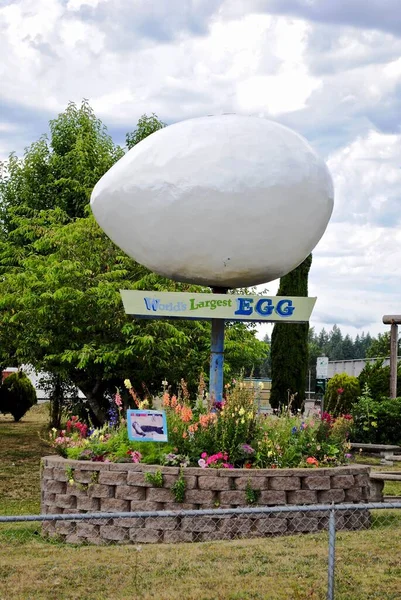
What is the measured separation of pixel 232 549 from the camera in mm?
8336

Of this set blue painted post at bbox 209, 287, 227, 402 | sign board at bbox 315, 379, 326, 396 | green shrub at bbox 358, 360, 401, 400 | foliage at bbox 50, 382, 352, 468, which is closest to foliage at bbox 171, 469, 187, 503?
foliage at bbox 50, 382, 352, 468

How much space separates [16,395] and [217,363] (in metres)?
20.6

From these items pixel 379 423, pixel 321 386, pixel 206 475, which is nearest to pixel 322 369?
pixel 321 386

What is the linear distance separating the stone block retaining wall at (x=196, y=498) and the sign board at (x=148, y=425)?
1.29 feet

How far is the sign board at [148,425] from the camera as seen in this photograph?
1009 cm

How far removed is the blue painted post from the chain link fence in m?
2.27

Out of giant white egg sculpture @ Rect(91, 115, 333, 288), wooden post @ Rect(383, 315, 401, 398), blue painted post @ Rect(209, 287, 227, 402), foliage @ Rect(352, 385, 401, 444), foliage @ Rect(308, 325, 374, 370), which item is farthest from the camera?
foliage @ Rect(308, 325, 374, 370)

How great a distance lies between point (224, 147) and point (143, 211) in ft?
4.30

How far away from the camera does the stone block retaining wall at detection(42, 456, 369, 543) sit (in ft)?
31.1

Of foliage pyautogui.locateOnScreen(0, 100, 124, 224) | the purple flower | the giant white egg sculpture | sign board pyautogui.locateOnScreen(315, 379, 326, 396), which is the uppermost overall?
foliage pyautogui.locateOnScreen(0, 100, 124, 224)

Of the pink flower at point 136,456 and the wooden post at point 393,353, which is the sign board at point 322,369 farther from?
the pink flower at point 136,456

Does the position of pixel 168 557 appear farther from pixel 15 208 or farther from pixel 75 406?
pixel 15 208

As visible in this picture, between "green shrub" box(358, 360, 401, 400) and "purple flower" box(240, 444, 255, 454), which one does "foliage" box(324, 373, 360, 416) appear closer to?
"green shrub" box(358, 360, 401, 400)

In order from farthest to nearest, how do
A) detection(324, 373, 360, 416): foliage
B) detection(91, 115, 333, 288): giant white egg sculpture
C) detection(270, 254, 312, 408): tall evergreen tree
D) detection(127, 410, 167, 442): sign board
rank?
detection(270, 254, 312, 408): tall evergreen tree, detection(324, 373, 360, 416): foliage, detection(91, 115, 333, 288): giant white egg sculpture, detection(127, 410, 167, 442): sign board
